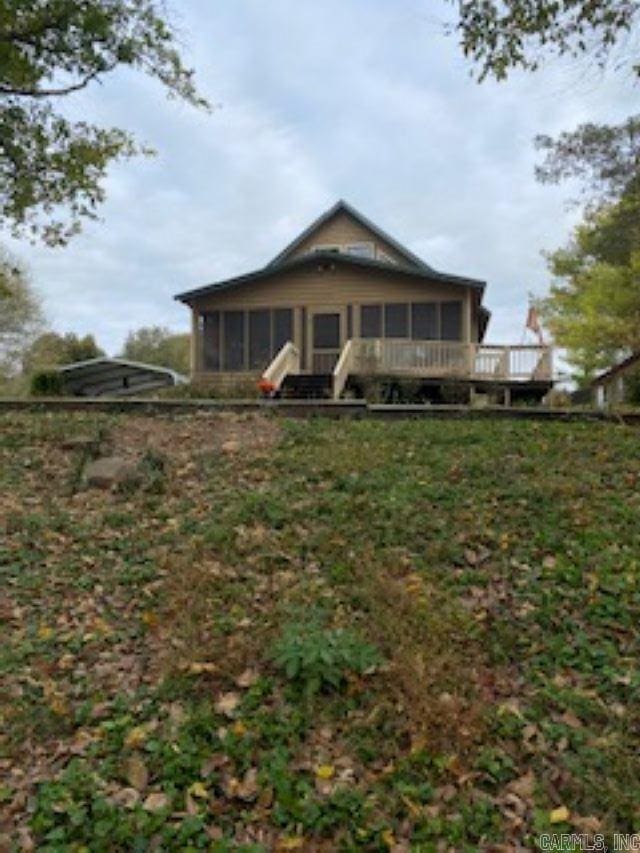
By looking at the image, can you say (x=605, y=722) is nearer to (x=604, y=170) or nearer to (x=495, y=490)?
(x=495, y=490)

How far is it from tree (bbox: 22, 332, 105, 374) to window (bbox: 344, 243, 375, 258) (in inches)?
577

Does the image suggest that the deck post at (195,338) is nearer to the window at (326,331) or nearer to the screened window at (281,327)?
the screened window at (281,327)

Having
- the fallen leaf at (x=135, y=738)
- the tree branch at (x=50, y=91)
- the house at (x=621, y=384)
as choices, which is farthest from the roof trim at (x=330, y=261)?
the fallen leaf at (x=135, y=738)

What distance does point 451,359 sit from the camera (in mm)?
17578

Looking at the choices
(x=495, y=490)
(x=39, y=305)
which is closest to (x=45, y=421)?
(x=495, y=490)

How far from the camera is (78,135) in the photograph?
400 inches

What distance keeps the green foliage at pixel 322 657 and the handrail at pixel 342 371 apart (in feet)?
38.7

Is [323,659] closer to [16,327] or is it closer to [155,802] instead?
[155,802]

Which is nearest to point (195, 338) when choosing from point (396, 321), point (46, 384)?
point (46, 384)

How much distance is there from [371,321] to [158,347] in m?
33.4

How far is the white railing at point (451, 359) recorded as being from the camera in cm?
1700

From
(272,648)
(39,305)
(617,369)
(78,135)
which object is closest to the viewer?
(272,648)

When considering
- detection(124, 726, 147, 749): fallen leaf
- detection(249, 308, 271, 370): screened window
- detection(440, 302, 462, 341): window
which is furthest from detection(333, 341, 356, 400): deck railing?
detection(124, 726, 147, 749): fallen leaf

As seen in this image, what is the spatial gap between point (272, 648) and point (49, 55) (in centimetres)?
870
